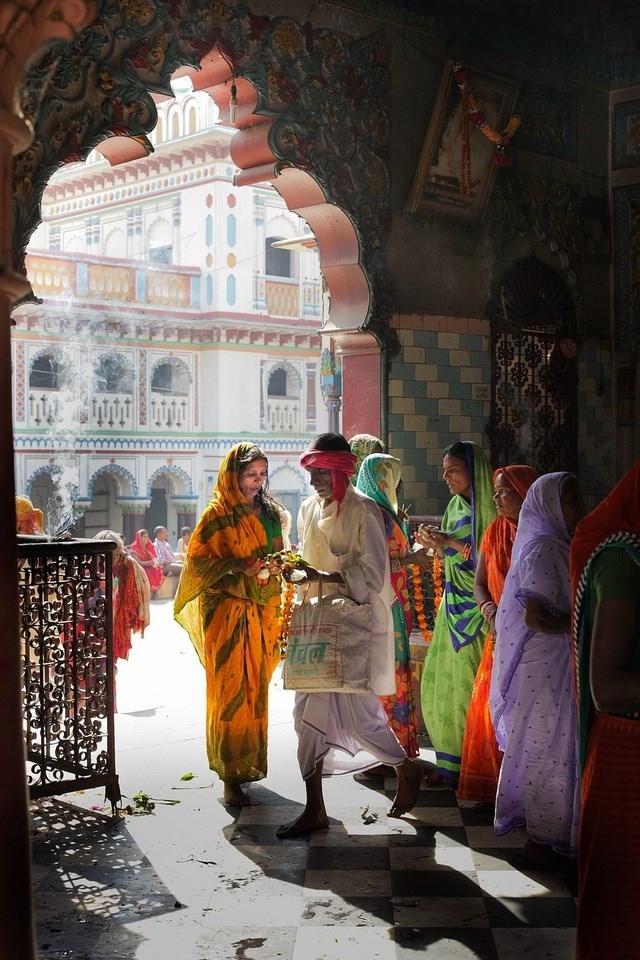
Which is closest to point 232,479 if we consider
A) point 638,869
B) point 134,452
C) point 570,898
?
point 570,898

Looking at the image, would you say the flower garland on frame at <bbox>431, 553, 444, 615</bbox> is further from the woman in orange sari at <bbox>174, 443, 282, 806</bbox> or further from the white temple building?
the white temple building

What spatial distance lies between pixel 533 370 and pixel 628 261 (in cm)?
121

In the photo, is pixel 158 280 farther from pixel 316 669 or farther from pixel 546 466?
pixel 316 669

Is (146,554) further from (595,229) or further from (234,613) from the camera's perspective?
(234,613)

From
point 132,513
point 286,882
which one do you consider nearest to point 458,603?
point 286,882

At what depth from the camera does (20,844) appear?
164 cm

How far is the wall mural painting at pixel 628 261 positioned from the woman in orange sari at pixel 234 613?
165 inches

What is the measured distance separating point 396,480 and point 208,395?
839 inches

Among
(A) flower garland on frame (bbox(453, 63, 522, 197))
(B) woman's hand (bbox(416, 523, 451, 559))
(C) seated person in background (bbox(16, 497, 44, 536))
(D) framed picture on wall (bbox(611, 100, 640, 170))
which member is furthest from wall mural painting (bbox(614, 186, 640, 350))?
(C) seated person in background (bbox(16, 497, 44, 536))

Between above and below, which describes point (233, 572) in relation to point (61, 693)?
above

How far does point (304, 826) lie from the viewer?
199 inches

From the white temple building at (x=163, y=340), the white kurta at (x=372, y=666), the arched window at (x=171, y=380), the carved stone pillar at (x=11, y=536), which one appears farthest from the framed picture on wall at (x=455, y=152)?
the arched window at (x=171, y=380)

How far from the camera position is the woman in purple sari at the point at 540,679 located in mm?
4418

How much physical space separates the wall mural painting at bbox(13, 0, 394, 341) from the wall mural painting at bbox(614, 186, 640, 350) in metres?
2.32
